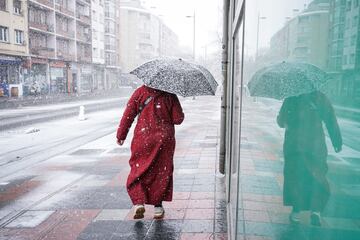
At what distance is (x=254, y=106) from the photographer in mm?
1703

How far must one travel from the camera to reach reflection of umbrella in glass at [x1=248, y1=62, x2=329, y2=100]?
2.16ft

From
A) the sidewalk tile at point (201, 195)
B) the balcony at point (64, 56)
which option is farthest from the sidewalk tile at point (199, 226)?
the balcony at point (64, 56)

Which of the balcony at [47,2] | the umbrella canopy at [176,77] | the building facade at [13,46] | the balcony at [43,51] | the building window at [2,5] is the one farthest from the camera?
the balcony at [47,2]

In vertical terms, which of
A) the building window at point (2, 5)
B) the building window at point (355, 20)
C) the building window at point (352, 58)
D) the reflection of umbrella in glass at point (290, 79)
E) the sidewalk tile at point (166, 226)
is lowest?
the sidewalk tile at point (166, 226)

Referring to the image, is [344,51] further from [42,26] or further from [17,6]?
[42,26]

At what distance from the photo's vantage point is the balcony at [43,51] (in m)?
39.9

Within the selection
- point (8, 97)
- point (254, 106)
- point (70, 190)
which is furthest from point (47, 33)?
point (254, 106)

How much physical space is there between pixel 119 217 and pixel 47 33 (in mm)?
42954

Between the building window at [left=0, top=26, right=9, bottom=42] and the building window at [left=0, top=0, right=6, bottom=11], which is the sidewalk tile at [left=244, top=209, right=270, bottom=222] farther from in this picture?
the building window at [left=0, top=0, right=6, bottom=11]

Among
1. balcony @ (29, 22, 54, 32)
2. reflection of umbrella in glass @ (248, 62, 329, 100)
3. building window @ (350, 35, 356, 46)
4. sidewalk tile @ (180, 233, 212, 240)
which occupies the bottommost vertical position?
sidewalk tile @ (180, 233, 212, 240)

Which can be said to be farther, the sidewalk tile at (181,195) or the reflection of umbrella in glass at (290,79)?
the sidewalk tile at (181,195)

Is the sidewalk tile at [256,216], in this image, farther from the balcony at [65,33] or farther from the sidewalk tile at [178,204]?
the balcony at [65,33]

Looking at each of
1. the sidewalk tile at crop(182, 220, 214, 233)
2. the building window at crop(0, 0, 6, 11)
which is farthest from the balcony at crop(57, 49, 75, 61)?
the sidewalk tile at crop(182, 220, 214, 233)

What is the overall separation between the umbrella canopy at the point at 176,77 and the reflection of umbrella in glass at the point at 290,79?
2.51 meters
